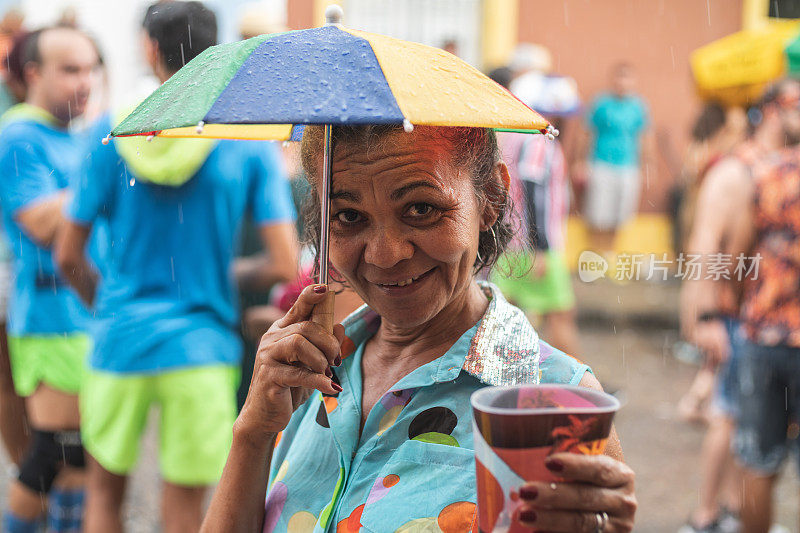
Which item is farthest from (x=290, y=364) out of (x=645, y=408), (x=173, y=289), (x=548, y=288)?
(x=645, y=408)

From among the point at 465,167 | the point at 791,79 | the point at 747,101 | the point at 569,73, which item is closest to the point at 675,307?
the point at 747,101

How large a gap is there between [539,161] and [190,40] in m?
3.22

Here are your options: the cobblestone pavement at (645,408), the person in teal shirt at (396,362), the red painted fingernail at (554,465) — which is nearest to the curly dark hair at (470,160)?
the person in teal shirt at (396,362)

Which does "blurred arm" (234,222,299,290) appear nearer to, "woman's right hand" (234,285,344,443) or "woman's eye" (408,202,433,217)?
"woman's right hand" (234,285,344,443)

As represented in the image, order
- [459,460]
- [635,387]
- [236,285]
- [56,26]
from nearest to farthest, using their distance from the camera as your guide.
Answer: [459,460]
[236,285]
[56,26]
[635,387]

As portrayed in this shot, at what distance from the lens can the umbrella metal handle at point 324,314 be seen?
1729 millimetres

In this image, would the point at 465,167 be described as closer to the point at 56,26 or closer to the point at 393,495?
the point at 393,495

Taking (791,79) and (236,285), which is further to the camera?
(791,79)

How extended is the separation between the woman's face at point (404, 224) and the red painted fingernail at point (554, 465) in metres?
0.61

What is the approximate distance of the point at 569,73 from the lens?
12.7 metres

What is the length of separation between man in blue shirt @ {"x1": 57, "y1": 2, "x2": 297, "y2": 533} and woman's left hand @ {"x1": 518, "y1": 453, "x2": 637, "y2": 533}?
8.20 ft

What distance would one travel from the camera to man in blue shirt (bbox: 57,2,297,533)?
347 centimetres

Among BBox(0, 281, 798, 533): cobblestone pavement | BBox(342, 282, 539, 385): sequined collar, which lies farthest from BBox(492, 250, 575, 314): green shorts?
BBox(342, 282, 539, 385): sequined collar

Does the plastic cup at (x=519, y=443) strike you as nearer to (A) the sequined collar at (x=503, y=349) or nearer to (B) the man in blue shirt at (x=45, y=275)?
(A) the sequined collar at (x=503, y=349)
